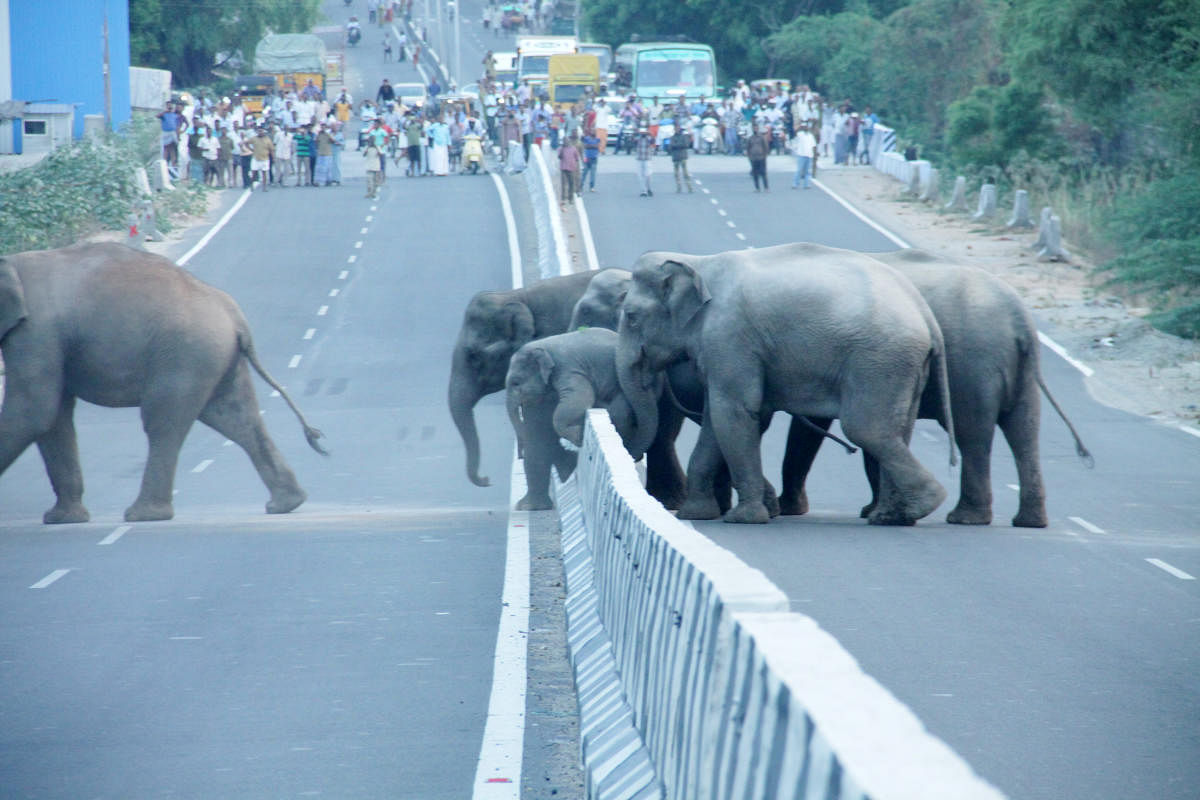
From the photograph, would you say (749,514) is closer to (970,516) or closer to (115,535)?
(970,516)

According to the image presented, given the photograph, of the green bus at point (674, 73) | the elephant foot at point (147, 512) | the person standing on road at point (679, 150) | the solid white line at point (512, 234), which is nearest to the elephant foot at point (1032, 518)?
the elephant foot at point (147, 512)

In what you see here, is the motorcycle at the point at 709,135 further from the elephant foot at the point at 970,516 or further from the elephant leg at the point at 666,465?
the elephant foot at the point at 970,516

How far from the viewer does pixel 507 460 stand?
18859mm

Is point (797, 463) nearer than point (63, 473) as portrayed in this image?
Yes

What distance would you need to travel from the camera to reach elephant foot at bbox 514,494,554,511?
580 inches

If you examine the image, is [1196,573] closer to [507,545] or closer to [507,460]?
[507,545]

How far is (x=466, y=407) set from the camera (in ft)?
52.9

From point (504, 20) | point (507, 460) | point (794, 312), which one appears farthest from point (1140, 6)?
point (504, 20)

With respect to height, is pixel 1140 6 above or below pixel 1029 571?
above

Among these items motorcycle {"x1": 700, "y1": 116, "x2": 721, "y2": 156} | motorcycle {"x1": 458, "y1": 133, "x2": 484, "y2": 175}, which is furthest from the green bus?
motorcycle {"x1": 458, "y1": 133, "x2": 484, "y2": 175}

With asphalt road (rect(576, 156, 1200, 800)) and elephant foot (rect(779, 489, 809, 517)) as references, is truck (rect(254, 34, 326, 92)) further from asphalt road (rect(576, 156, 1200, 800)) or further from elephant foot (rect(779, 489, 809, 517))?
elephant foot (rect(779, 489, 809, 517))

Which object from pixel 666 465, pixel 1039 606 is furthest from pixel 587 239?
pixel 1039 606

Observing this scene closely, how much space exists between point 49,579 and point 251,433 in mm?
4641

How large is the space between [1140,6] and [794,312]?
23186mm
